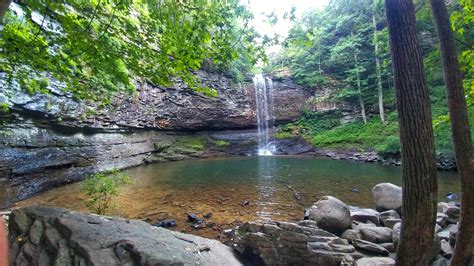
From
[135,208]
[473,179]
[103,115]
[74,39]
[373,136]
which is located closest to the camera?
[473,179]

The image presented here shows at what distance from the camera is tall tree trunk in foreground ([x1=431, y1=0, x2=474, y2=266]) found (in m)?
2.79

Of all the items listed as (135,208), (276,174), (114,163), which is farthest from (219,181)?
(114,163)

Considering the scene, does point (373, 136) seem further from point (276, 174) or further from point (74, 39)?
point (74, 39)

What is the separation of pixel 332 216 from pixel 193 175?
8.35 metres

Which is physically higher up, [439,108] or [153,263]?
[439,108]

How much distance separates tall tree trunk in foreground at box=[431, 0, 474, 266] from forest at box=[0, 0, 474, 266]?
0.05 ft

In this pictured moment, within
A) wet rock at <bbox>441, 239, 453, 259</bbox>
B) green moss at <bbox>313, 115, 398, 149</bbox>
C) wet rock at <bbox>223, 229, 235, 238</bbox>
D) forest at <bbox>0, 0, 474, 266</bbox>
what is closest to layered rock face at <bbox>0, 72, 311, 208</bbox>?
forest at <bbox>0, 0, 474, 266</bbox>

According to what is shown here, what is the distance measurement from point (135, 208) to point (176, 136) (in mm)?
14920

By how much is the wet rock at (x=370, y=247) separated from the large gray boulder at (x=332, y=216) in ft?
1.69

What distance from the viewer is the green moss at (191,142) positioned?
2085cm

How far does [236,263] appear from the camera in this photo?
11.2 feet

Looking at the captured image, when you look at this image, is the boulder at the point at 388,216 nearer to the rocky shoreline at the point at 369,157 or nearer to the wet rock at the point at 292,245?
the wet rock at the point at 292,245

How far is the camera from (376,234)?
13.6 ft

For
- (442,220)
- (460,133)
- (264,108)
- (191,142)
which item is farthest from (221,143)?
(460,133)
